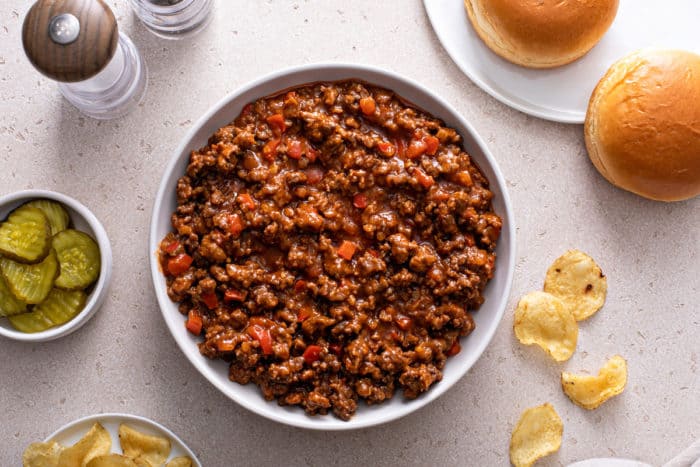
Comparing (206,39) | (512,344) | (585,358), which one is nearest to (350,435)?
(512,344)

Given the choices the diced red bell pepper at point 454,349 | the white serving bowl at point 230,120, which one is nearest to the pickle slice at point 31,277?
the white serving bowl at point 230,120

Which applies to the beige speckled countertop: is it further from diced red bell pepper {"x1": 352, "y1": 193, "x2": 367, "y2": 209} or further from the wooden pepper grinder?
diced red bell pepper {"x1": 352, "y1": 193, "x2": 367, "y2": 209}

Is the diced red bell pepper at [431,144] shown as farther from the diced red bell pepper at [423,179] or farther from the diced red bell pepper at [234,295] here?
the diced red bell pepper at [234,295]

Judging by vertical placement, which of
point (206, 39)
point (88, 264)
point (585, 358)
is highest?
point (206, 39)

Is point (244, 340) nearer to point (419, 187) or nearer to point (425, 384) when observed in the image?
point (425, 384)

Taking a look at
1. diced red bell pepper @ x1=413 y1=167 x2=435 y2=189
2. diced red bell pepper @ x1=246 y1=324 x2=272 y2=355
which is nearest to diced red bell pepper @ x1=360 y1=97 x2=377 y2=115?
diced red bell pepper @ x1=413 y1=167 x2=435 y2=189
